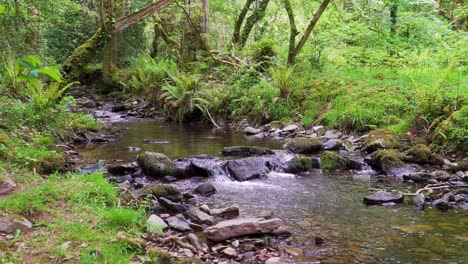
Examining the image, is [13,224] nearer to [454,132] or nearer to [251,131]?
[454,132]

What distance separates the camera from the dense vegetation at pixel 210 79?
14.3ft

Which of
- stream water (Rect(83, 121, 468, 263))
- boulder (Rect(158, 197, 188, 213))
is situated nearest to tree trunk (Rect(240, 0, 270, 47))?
stream water (Rect(83, 121, 468, 263))

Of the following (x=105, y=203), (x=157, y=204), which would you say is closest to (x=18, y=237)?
(x=105, y=203)

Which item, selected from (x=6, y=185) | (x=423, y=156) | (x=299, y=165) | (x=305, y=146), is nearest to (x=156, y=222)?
(x=6, y=185)

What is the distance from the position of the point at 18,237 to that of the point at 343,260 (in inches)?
109

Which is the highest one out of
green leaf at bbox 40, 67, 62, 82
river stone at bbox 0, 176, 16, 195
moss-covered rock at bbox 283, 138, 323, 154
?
green leaf at bbox 40, 67, 62, 82

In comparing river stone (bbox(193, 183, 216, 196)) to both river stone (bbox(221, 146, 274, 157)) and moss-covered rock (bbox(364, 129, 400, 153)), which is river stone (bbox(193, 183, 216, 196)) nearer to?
river stone (bbox(221, 146, 274, 157))

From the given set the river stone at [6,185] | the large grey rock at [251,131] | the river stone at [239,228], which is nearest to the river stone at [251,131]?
the large grey rock at [251,131]

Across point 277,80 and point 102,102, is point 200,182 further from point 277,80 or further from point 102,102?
point 102,102

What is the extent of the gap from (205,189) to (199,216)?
3.98 ft

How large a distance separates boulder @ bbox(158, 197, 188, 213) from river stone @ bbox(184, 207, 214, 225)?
0.56ft

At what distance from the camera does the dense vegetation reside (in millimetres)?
4348

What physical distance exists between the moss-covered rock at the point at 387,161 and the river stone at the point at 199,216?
364 cm

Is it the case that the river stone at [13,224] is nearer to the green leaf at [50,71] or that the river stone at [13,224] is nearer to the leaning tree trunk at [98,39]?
the green leaf at [50,71]
